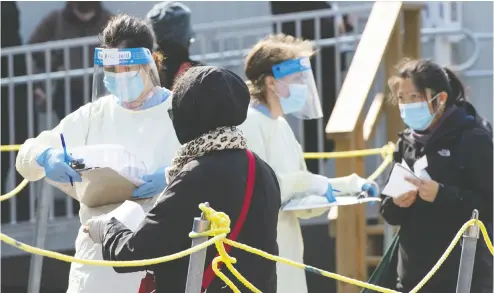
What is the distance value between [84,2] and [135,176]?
393 centimetres

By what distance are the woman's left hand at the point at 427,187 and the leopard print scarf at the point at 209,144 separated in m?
1.45

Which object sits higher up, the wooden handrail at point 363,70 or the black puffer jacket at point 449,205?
the wooden handrail at point 363,70

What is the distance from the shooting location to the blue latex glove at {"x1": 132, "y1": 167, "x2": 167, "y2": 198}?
13.4 ft

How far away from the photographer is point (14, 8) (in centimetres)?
780

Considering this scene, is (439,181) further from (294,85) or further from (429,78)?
(294,85)

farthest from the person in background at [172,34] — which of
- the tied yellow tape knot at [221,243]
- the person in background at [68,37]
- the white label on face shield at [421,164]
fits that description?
the person in background at [68,37]

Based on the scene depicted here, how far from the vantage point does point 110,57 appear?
424 centimetres

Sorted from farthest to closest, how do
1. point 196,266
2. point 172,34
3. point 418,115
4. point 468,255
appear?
point 172,34 → point 418,115 → point 468,255 → point 196,266

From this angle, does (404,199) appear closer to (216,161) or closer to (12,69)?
(216,161)

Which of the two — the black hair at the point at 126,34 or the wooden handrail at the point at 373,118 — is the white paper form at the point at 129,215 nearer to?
the black hair at the point at 126,34

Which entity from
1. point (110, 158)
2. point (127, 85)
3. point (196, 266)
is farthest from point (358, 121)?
point (196, 266)

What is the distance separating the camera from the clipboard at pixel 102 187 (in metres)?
4.01

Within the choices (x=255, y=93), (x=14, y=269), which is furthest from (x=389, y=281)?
(x=14, y=269)

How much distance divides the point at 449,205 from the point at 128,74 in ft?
4.76
